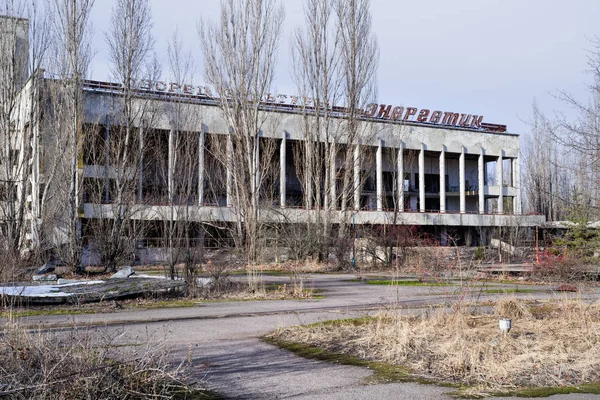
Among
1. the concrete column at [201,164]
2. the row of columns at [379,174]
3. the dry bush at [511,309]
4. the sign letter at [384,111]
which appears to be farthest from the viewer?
the sign letter at [384,111]

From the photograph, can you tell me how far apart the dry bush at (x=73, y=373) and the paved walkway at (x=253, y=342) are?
561 millimetres

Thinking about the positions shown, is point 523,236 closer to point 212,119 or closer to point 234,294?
point 212,119

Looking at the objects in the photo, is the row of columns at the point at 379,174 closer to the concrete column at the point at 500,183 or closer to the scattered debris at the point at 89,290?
the concrete column at the point at 500,183

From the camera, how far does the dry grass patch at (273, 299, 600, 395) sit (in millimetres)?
7473

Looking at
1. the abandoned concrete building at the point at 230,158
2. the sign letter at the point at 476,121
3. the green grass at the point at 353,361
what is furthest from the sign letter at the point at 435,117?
the green grass at the point at 353,361

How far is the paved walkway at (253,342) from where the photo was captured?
22.9 feet

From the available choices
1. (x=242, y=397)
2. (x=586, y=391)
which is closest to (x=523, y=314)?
(x=586, y=391)

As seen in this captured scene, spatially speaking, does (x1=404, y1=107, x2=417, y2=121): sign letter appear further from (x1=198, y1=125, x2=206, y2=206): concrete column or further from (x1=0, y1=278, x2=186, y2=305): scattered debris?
(x1=0, y1=278, x2=186, y2=305): scattered debris

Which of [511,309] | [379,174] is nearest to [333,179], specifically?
[379,174]

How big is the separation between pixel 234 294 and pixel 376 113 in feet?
104

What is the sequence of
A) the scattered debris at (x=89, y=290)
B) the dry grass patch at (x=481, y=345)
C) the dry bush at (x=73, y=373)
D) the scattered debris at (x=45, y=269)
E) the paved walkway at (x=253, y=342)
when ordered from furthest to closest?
the scattered debris at (x=45, y=269)
the scattered debris at (x=89, y=290)
the dry grass patch at (x=481, y=345)
the paved walkway at (x=253, y=342)
the dry bush at (x=73, y=373)

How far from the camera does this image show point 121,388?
5930mm

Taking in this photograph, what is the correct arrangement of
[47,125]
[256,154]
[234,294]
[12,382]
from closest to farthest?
[12,382], [234,294], [47,125], [256,154]

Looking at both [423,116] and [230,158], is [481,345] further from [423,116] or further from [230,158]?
[423,116]
